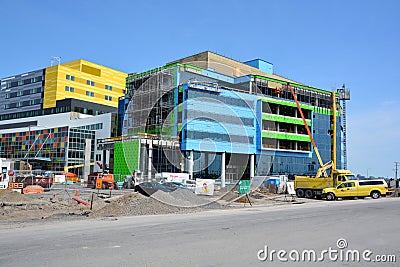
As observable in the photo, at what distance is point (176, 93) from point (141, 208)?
130 feet

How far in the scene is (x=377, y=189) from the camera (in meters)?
41.7

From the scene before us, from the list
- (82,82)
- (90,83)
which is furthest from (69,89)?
(90,83)

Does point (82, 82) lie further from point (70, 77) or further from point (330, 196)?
point (330, 196)

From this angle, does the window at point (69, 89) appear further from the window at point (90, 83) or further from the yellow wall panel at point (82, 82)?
the window at point (90, 83)

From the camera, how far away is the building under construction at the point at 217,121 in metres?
43.4

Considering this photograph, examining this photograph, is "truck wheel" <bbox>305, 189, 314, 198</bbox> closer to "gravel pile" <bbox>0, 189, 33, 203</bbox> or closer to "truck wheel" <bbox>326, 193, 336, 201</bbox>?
"truck wheel" <bbox>326, 193, 336, 201</bbox>

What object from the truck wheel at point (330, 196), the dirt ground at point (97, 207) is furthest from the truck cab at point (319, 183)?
the dirt ground at point (97, 207)

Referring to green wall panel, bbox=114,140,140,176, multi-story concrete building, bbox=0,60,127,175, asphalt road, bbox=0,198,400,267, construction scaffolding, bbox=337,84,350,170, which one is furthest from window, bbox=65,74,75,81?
A: asphalt road, bbox=0,198,400,267

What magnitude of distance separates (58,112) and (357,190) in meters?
72.3

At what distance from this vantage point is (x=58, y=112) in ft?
303

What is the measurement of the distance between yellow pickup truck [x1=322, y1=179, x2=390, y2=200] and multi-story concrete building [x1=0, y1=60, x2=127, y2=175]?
131 ft

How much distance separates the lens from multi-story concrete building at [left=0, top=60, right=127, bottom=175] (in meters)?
78.9

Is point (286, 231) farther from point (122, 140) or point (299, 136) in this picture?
point (299, 136)


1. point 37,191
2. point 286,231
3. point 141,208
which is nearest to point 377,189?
point 141,208
